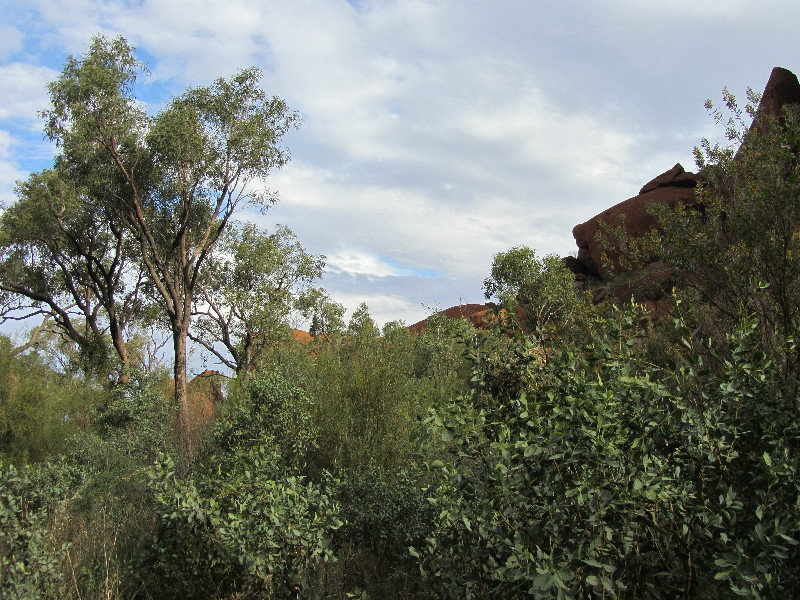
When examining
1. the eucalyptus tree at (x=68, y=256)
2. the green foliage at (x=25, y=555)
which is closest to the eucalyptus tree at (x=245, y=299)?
the eucalyptus tree at (x=68, y=256)

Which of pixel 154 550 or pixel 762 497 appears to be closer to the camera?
pixel 762 497

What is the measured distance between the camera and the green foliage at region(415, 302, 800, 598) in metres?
3.07

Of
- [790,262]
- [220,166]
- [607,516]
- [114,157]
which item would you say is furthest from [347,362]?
[114,157]

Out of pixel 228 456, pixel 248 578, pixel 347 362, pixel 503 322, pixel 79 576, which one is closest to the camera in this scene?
pixel 503 322

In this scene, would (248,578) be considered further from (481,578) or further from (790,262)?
(790,262)

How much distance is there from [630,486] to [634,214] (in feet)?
125

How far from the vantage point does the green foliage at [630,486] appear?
3068mm

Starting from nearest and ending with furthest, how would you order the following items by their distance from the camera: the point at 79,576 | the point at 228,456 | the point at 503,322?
the point at 503,322 → the point at 79,576 → the point at 228,456

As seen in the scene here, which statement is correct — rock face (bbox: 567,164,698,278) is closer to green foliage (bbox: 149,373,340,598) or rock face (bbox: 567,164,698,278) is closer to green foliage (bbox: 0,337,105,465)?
green foliage (bbox: 0,337,105,465)

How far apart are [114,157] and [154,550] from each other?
16.0 m

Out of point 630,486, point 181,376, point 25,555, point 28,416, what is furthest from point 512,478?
point 28,416

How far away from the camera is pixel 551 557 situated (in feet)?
9.56

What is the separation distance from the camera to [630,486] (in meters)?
3.17

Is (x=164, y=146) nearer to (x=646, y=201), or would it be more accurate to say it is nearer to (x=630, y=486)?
(x=630, y=486)
